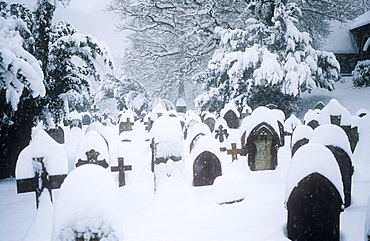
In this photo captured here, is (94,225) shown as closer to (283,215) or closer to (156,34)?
(283,215)

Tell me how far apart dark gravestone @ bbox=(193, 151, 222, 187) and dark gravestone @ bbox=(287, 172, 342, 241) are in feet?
7.53

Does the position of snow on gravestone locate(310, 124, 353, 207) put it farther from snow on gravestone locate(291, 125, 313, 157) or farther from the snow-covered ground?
snow on gravestone locate(291, 125, 313, 157)

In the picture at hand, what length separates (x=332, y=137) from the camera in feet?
11.8

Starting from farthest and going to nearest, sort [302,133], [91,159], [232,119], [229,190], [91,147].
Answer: [232,119] < [302,133] < [91,147] < [91,159] < [229,190]

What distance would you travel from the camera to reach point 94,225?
1.77 metres

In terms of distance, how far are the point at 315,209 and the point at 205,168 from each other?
8.12ft

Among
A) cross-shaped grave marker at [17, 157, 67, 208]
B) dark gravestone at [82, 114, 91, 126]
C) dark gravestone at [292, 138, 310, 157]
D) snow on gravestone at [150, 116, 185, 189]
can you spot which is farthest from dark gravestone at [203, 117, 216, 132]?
dark gravestone at [82, 114, 91, 126]

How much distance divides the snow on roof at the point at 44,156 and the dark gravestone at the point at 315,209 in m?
3.05

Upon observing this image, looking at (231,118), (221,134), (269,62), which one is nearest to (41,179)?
(221,134)

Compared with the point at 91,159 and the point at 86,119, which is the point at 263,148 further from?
the point at 86,119

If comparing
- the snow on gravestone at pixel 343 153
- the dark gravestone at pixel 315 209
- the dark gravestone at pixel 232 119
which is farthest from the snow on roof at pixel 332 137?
the dark gravestone at pixel 232 119

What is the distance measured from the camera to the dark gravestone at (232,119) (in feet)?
36.2

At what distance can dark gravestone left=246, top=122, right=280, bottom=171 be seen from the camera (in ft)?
18.8

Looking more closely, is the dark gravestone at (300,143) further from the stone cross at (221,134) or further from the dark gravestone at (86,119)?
the dark gravestone at (86,119)
